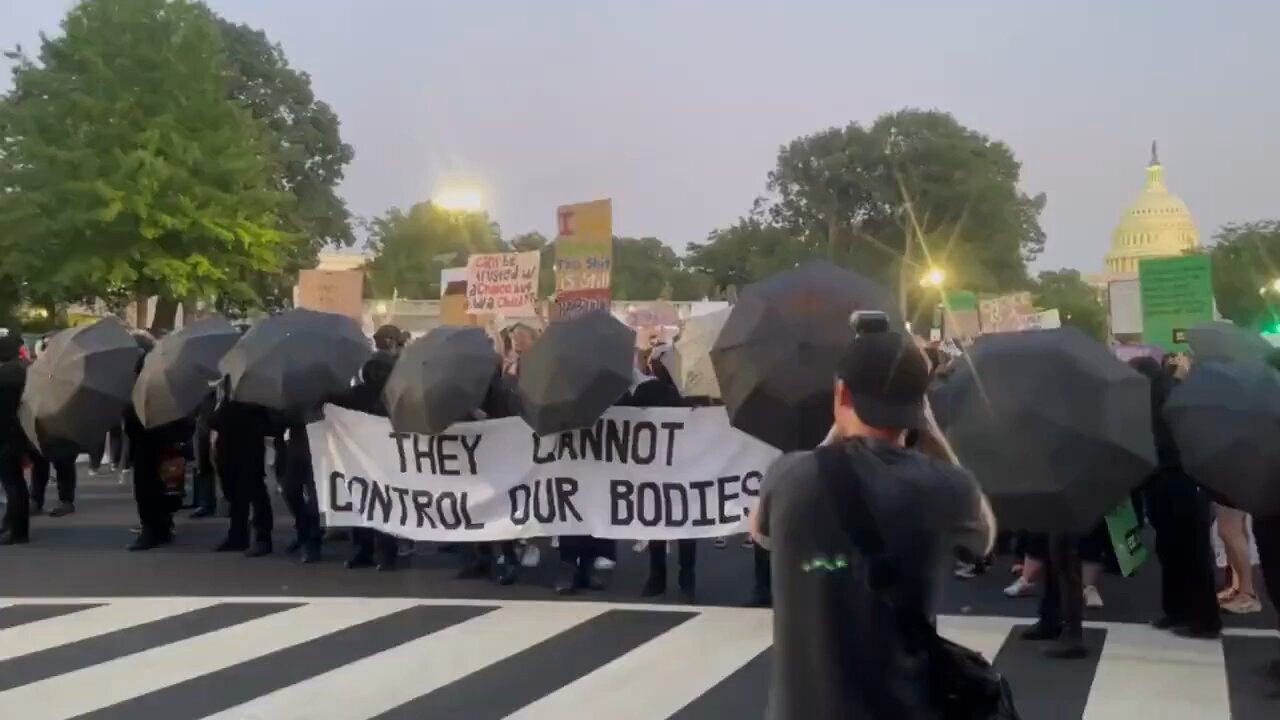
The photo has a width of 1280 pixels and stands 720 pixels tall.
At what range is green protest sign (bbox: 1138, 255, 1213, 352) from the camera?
1122 cm

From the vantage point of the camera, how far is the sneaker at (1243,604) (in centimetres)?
926

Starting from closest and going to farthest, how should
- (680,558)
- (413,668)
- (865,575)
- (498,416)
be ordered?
(865,575)
(413,668)
(680,558)
(498,416)

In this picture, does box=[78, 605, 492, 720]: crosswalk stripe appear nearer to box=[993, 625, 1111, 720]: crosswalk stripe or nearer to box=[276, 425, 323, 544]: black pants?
box=[276, 425, 323, 544]: black pants

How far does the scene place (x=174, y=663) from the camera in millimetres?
8078

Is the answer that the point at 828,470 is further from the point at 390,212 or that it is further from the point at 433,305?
the point at 390,212

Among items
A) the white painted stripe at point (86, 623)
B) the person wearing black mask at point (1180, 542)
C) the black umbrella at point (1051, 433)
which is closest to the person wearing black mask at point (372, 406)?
the white painted stripe at point (86, 623)

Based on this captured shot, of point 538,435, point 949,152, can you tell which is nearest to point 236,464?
point 538,435

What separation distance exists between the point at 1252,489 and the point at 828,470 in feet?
15.9

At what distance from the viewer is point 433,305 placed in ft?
141

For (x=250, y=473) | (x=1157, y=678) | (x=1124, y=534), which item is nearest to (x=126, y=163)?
(x=250, y=473)

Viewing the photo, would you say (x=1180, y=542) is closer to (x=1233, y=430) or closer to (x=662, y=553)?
(x=1233, y=430)

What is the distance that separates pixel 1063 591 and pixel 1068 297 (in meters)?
69.1

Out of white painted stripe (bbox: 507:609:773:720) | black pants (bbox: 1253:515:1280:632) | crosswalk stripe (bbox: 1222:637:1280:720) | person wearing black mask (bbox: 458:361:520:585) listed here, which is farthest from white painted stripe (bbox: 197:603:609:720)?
black pants (bbox: 1253:515:1280:632)

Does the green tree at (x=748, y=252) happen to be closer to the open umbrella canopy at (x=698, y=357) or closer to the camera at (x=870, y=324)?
the open umbrella canopy at (x=698, y=357)
